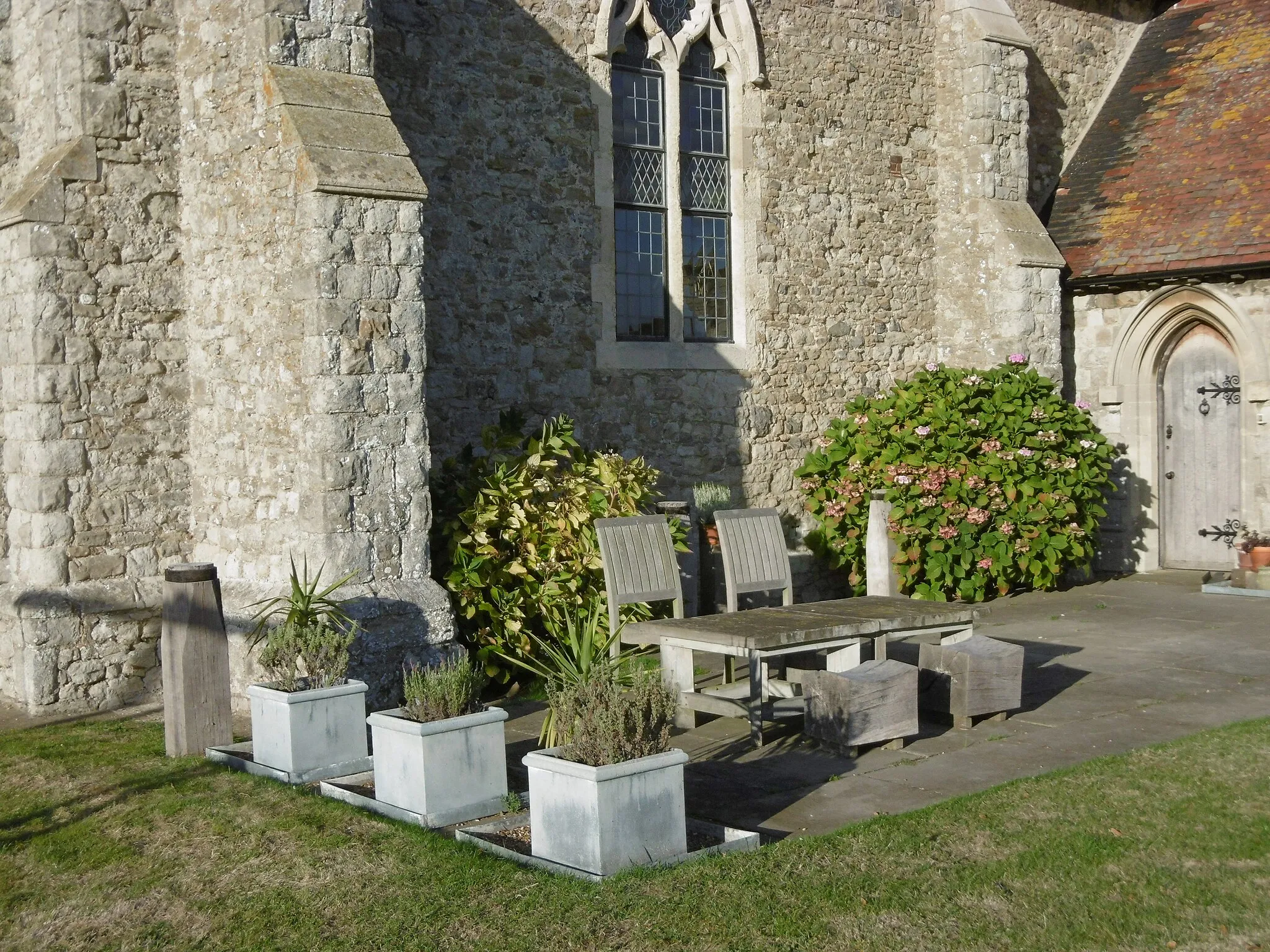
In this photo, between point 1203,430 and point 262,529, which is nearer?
point 262,529

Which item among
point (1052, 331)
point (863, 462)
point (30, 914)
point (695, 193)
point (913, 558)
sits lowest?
point (30, 914)

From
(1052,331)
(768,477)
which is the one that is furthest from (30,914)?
(1052,331)

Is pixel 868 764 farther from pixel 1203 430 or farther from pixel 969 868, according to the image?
pixel 1203 430

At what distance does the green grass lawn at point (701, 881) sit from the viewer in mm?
4281

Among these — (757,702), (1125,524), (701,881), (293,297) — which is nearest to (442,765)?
(701,881)

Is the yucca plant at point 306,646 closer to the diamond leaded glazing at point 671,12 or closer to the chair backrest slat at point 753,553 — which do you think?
the chair backrest slat at point 753,553

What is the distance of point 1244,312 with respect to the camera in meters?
12.0

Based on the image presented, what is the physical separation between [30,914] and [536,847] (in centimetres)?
175

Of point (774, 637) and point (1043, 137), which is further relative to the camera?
point (1043, 137)

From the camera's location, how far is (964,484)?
35.9 ft

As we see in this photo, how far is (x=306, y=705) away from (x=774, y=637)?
85.4 inches

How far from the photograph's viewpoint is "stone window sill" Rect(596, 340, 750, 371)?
10.4 m

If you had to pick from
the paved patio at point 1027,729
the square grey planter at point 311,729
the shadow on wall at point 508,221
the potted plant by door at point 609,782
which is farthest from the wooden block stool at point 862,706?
the shadow on wall at point 508,221

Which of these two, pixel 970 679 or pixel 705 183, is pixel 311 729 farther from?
pixel 705 183
